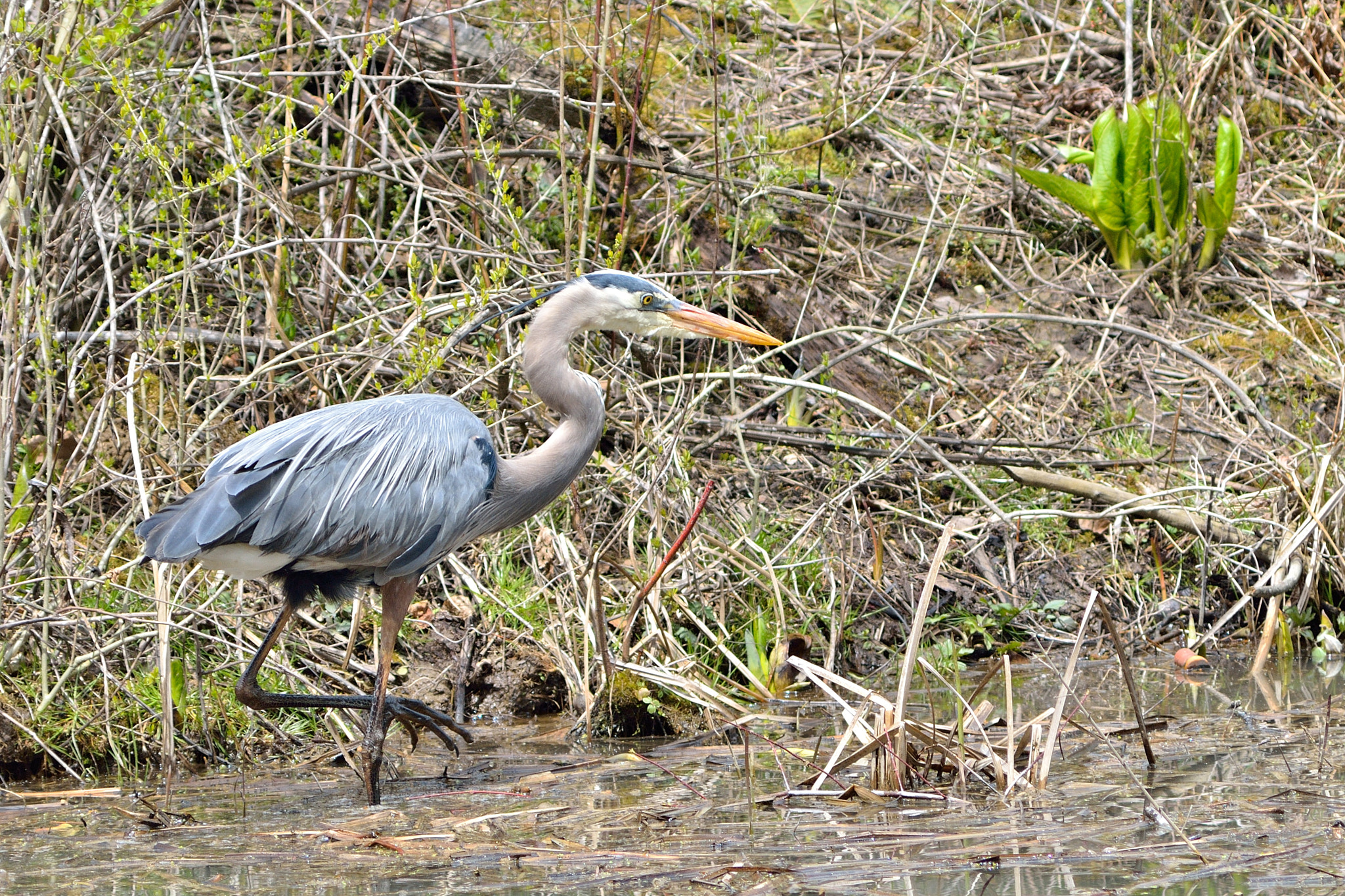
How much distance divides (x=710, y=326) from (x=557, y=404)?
2.06ft

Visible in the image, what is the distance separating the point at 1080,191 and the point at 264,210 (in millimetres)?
4286

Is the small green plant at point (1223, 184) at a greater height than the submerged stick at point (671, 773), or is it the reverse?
the small green plant at point (1223, 184)

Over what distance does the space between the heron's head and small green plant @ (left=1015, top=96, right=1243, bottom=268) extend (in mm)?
3159

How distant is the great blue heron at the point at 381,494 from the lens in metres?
4.32

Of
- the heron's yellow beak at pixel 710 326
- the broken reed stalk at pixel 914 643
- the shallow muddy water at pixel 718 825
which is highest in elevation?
the heron's yellow beak at pixel 710 326

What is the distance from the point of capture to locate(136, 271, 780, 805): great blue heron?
14.2 ft

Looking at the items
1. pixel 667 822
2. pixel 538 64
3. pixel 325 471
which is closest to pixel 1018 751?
pixel 667 822

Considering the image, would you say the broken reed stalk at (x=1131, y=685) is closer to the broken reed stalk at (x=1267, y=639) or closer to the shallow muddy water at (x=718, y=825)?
the shallow muddy water at (x=718, y=825)

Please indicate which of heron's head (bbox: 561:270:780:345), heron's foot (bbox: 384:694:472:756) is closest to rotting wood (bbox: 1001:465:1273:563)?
heron's head (bbox: 561:270:780:345)

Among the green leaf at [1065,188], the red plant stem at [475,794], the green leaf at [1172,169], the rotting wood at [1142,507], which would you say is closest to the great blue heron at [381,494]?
the red plant stem at [475,794]

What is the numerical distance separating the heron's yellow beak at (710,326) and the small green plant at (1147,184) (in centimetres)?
313

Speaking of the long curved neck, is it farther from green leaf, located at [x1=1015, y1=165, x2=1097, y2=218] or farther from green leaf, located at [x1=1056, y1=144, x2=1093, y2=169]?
green leaf, located at [x1=1056, y1=144, x2=1093, y2=169]

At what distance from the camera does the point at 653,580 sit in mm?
4672

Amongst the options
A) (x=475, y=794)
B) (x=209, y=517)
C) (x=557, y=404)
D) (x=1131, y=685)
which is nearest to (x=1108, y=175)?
(x=557, y=404)
